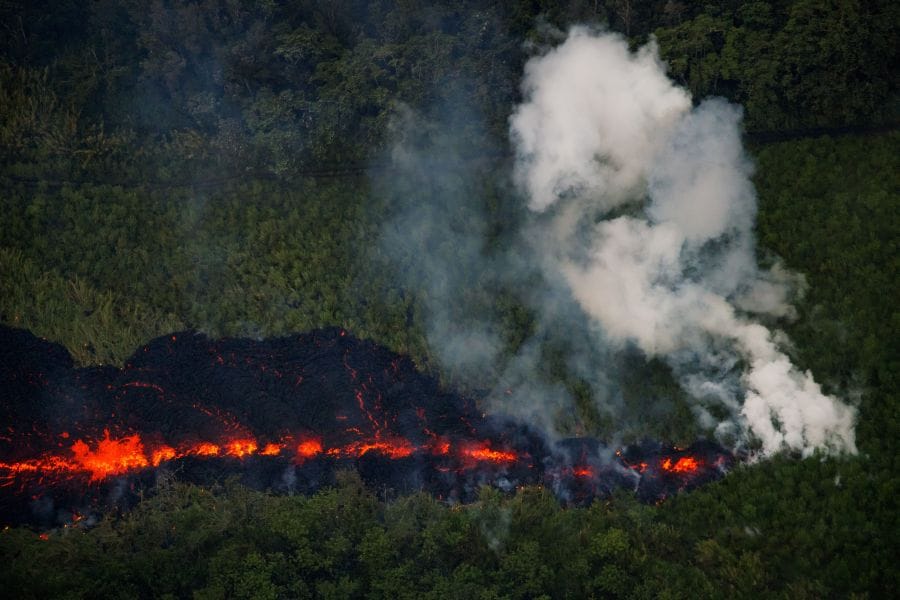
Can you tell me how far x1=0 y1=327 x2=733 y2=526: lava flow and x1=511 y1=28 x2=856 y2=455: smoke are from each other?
3246 millimetres

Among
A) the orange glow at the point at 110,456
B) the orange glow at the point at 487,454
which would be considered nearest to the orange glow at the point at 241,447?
the orange glow at the point at 110,456

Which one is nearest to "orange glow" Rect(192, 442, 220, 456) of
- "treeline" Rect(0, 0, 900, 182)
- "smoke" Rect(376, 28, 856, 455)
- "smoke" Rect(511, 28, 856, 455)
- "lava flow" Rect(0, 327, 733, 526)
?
"lava flow" Rect(0, 327, 733, 526)

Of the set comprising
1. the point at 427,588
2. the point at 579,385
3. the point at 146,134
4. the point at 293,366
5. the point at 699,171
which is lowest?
the point at 427,588

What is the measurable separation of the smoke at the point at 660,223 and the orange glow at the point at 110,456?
11391mm

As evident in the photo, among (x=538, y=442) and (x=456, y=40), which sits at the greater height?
(x=456, y=40)

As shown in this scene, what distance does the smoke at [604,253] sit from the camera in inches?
944

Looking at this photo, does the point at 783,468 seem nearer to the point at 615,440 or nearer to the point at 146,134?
the point at 615,440

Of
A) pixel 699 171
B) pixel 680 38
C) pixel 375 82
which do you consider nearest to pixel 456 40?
pixel 375 82

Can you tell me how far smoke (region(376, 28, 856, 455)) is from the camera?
2398 cm

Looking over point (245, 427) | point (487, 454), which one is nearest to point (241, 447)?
point (245, 427)

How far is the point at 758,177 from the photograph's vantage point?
25656mm

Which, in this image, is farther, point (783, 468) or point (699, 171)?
point (699, 171)

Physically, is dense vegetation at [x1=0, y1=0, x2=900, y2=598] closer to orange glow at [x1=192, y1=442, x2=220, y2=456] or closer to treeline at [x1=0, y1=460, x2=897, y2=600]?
treeline at [x1=0, y1=460, x2=897, y2=600]

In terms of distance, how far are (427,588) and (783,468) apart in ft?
26.2
